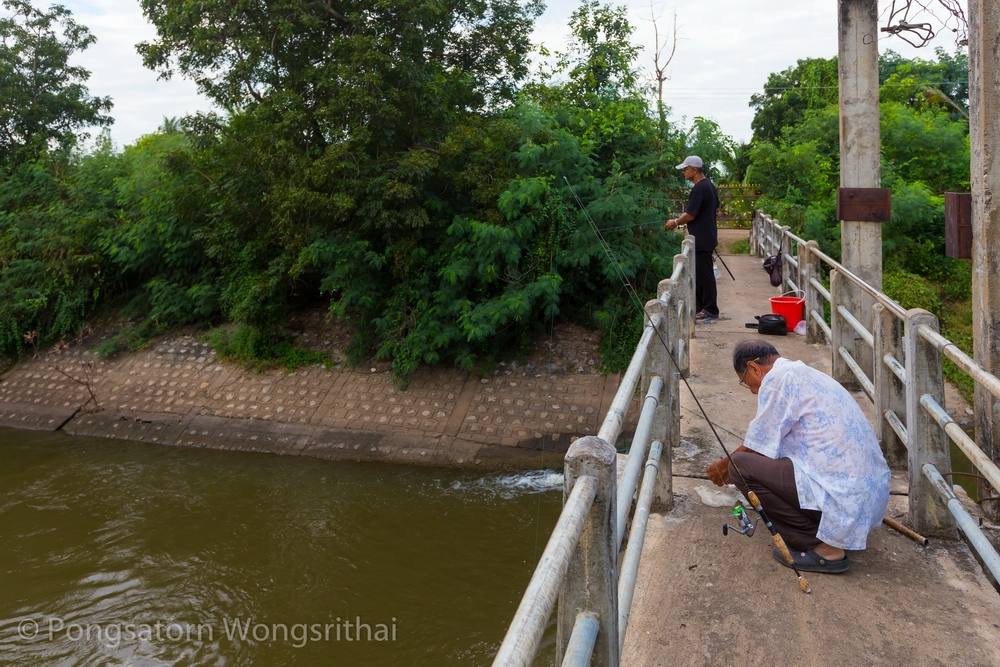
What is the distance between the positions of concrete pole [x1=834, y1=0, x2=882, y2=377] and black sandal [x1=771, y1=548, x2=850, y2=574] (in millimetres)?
3460

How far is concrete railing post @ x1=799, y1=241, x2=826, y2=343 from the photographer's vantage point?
27.7 ft

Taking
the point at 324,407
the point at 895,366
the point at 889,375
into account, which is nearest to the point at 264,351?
the point at 324,407

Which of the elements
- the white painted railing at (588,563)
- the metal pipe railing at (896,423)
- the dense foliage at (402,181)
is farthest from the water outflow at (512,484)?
the white painted railing at (588,563)

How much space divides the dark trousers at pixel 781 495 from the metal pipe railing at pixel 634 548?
39 centimetres

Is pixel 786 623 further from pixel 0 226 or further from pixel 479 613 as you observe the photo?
pixel 0 226

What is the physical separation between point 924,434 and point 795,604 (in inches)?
46.6

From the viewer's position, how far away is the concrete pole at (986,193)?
4.52 metres

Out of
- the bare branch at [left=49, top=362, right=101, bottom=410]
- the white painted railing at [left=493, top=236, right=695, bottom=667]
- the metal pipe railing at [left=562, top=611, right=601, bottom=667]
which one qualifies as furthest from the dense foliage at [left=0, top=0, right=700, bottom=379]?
the metal pipe railing at [left=562, top=611, right=601, bottom=667]

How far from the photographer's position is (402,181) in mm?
13242

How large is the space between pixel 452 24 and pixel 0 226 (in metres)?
12.4

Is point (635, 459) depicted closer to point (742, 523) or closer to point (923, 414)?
point (742, 523)

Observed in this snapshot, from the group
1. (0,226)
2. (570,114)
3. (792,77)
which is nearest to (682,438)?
(570,114)

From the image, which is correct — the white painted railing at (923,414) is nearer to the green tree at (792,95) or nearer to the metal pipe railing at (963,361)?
the metal pipe railing at (963,361)

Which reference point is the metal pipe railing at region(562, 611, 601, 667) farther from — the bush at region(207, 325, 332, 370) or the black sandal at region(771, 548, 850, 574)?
the bush at region(207, 325, 332, 370)
